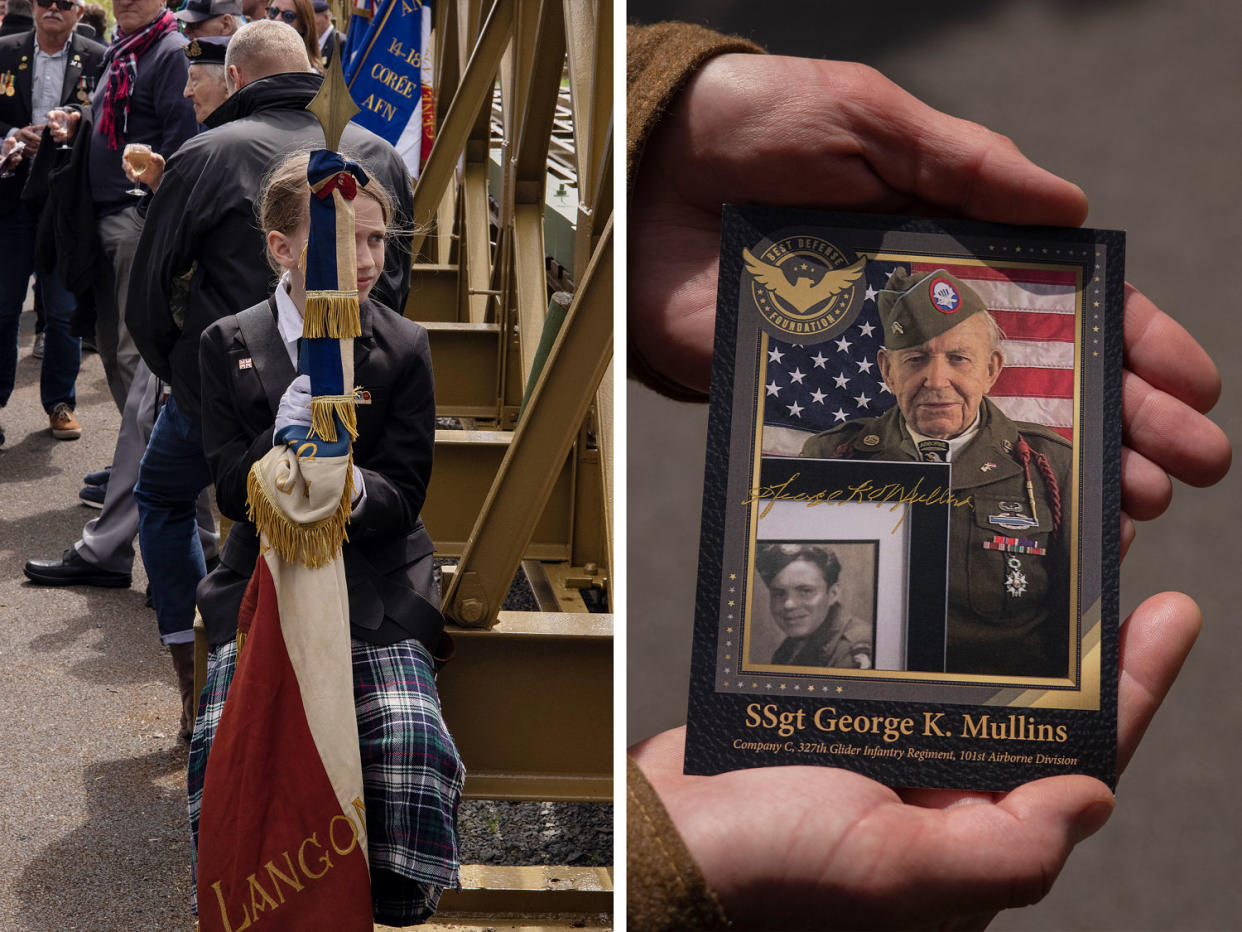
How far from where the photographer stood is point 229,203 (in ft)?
9.48

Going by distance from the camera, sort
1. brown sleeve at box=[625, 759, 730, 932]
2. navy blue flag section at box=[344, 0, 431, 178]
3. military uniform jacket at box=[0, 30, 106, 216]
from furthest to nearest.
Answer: military uniform jacket at box=[0, 30, 106, 216] < navy blue flag section at box=[344, 0, 431, 178] < brown sleeve at box=[625, 759, 730, 932]

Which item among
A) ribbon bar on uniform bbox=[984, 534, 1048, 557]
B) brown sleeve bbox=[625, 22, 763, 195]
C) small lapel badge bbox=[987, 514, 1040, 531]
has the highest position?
brown sleeve bbox=[625, 22, 763, 195]

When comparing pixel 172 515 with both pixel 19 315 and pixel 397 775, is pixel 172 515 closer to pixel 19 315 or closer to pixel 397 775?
pixel 397 775

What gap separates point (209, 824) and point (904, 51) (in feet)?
5.16

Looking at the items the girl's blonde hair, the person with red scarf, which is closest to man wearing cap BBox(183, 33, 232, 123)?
the person with red scarf

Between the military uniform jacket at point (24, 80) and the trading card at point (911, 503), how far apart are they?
4.75m

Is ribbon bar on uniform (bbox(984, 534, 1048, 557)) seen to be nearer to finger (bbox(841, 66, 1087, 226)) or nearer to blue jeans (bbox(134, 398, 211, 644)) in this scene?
finger (bbox(841, 66, 1087, 226))

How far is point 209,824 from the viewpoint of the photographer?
2.10 meters

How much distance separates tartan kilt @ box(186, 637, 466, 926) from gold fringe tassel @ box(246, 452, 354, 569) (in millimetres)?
264

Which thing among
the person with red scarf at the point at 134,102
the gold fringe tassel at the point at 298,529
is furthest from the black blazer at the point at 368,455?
the person with red scarf at the point at 134,102

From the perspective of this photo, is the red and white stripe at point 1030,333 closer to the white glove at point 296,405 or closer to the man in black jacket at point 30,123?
the white glove at point 296,405

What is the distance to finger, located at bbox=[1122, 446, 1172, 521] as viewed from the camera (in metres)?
1.83

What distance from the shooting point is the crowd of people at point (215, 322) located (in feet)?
7.38

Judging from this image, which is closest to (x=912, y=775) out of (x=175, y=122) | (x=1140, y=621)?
(x=1140, y=621)
